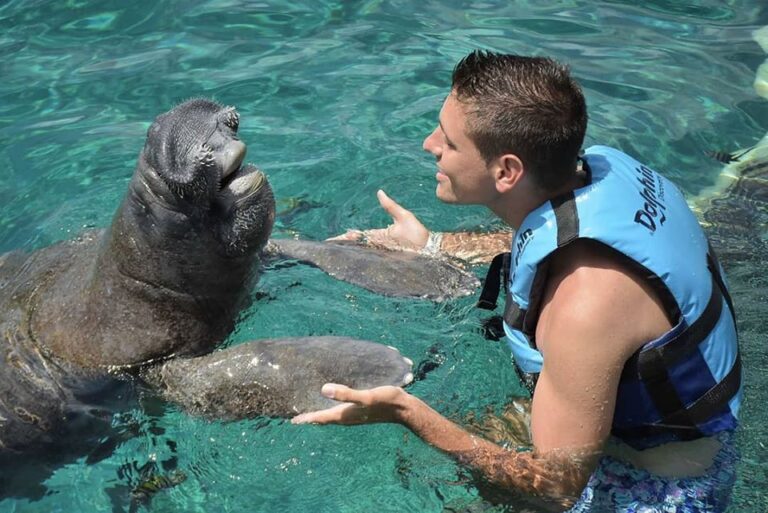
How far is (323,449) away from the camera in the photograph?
6.22m

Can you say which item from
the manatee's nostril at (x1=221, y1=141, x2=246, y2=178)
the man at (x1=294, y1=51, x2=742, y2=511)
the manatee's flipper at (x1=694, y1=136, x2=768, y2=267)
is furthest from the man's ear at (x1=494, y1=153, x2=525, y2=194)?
the manatee's flipper at (x1=694, y1=136, x2=768, y2=267)

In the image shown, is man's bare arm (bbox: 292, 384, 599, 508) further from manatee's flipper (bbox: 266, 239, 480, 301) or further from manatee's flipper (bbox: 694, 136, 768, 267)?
manatee's flipper (bbox: 694, 136, 768, 267)

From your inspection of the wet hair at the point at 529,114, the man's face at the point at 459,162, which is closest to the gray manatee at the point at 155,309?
the man's face at the point at 459,162

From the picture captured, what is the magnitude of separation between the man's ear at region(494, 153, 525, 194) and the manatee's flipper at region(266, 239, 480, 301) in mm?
1900

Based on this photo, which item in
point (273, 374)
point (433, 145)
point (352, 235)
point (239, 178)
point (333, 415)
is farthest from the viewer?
point (352, 235)

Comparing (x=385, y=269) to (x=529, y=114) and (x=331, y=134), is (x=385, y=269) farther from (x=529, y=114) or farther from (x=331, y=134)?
(x=331, y=134)

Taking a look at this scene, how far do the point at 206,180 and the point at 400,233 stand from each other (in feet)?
7.28

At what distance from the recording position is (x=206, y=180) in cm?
584

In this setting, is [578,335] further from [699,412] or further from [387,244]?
Answer: [387,244]

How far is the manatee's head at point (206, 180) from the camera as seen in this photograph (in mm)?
5797

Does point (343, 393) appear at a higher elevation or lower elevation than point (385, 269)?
higher

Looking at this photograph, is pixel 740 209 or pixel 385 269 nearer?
pixel 385 269

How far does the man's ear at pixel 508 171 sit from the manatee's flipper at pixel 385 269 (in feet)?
6.23

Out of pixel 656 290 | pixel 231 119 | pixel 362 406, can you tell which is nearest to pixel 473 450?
pixel 362 406
